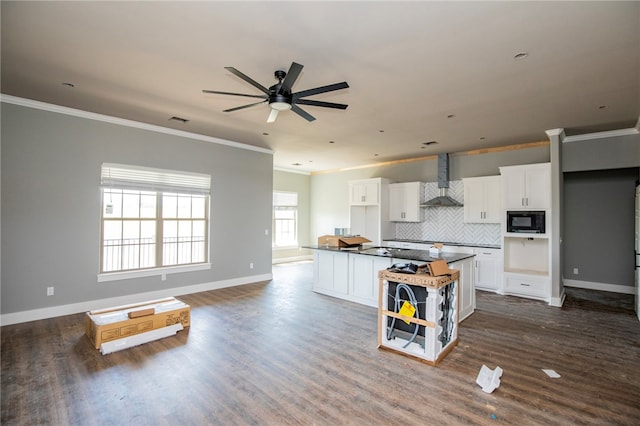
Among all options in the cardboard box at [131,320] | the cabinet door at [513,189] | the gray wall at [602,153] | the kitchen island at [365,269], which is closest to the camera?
the cardboard box at [131,320]

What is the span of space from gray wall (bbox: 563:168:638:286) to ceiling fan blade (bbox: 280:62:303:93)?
6.35 metres

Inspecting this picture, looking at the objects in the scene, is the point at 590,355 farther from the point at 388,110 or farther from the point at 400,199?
the point at 400,199

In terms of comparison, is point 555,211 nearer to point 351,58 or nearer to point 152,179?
point 351,58

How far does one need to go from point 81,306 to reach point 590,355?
21.1ft

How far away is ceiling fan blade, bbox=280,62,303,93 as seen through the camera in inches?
94.6

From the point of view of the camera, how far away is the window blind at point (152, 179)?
480cm

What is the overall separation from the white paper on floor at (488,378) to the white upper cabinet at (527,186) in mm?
3757

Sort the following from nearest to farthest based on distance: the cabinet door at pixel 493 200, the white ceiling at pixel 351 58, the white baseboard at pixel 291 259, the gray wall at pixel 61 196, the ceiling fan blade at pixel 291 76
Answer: the white ceiling at pixel 351 58
the ceiling fan blade at pixel 291 76
the gray wall at pixel 61 196
the cabinet door at pixel 493 200
the white baseboard at pixel 291 259

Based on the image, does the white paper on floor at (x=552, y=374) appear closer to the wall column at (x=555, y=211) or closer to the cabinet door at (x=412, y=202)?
the wall column at (x=555, y=211)

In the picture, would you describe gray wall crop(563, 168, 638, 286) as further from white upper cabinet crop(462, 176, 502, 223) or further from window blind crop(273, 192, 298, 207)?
window blind crop(273, 192, 298, 207)

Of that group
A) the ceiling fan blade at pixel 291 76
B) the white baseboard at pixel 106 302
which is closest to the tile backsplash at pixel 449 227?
the white baseboard at pixel 106 302

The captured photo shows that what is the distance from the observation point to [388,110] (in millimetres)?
4234

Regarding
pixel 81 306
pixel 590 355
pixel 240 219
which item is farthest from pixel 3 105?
pixel 590 355

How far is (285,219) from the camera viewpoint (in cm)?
956
